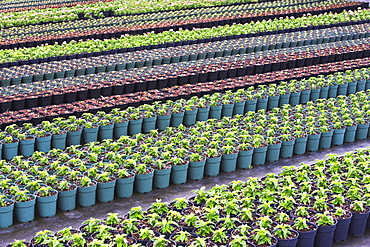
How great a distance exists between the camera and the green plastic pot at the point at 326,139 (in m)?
15.7

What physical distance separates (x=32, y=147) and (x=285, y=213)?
281 inches

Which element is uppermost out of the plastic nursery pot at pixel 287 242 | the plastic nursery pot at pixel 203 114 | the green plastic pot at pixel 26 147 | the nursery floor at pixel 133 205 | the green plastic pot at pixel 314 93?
the plastic nursery pot at pixel 287 242

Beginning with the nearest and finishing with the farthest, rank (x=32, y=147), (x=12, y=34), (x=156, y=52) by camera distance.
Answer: (x=32, y=147) < (x=156, y=52) < (x=12, y=34)

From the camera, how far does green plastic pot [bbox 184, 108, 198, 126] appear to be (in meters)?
17.0

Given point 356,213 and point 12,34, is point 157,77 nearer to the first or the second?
point 356,213

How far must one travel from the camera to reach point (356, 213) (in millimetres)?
10703

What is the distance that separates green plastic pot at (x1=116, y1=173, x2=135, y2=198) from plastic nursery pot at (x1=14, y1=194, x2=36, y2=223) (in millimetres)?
1861

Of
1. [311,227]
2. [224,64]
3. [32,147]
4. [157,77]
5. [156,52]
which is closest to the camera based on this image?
[311,227]

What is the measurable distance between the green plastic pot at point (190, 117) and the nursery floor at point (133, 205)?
3.12 m

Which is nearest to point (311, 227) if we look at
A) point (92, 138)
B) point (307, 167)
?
→ point (307, 167)

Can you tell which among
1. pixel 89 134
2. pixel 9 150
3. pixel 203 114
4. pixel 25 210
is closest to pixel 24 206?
pixel 25 210

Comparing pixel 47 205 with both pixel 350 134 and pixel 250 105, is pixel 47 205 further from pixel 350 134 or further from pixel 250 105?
pixel 350 134

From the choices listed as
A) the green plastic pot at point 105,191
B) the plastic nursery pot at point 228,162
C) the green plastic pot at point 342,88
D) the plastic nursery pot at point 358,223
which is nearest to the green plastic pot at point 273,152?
the plastic nursery pot at point 228,162

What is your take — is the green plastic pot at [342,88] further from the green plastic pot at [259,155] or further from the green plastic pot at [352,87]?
the green plastic pot at [259,155]
